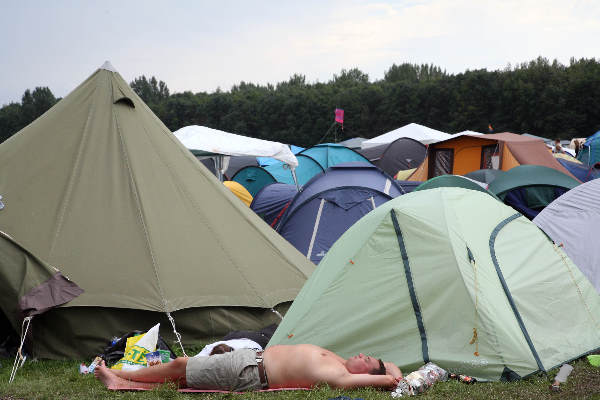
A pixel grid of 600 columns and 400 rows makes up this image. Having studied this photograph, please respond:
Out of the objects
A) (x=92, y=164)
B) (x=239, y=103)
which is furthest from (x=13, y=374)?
(x=239, y=103)

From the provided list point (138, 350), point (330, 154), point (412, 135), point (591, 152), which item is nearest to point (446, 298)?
point (138, 350)

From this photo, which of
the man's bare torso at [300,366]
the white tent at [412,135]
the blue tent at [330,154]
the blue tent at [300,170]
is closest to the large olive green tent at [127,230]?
the man's bare torso at [300,366]

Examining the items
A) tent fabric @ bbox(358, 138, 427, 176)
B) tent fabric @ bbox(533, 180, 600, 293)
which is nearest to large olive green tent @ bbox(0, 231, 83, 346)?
tent fabric @ bbox(533, 180, 600, 293)

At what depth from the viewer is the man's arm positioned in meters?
3.99

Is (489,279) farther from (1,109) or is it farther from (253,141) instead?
(1,109)

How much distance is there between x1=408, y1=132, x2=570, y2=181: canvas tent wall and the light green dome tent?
11000 millimetres

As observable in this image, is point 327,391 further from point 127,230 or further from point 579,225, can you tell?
point 579,225

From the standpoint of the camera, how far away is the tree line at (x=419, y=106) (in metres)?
39.3

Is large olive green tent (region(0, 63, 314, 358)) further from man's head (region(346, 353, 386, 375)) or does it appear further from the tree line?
the tree line

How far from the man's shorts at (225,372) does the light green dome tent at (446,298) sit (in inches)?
24.1

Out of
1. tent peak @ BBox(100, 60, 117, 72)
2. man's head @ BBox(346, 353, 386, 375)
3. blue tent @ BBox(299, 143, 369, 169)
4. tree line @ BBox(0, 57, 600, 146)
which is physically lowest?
man's head @ BBox(346, 353, 386, 375)

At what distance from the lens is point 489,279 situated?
452 cm

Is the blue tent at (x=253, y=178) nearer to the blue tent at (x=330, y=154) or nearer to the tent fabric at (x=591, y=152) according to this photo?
the blue tent at (x=330, y=154)

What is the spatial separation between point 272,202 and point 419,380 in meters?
8.61
